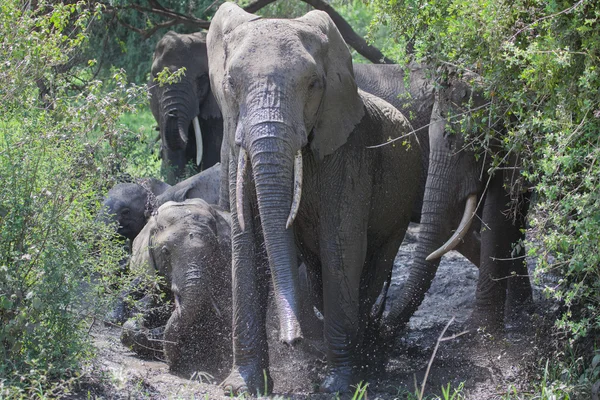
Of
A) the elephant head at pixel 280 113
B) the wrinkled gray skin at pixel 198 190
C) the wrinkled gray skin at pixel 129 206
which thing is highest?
the elephant head at pixel 280 113

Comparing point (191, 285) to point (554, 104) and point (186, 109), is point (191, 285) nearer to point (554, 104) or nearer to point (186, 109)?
point (554, 104)

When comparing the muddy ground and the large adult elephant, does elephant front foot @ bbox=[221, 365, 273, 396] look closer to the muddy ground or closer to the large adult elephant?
the muddy ground

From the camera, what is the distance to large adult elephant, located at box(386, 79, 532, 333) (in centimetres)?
771

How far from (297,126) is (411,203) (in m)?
2.12

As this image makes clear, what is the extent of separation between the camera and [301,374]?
7.59 meters

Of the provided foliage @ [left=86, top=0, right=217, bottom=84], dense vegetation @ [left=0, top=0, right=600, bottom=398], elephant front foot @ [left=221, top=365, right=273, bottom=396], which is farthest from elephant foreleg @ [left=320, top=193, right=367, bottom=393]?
foliage @ [left=86, top=0, right=217, bottom=84]

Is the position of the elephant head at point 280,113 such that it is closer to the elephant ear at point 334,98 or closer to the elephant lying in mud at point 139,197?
the elephant ear at point 334,98

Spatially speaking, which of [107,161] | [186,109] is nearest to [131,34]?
[186,109]

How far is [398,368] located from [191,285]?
61.5 inches

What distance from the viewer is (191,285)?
7.76 meters

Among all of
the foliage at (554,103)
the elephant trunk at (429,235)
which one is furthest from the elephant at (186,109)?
the foliage at (554,103)

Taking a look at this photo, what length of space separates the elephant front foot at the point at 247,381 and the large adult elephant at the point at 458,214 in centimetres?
141

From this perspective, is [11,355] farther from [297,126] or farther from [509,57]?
[509,57]

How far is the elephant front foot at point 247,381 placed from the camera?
6711mm
